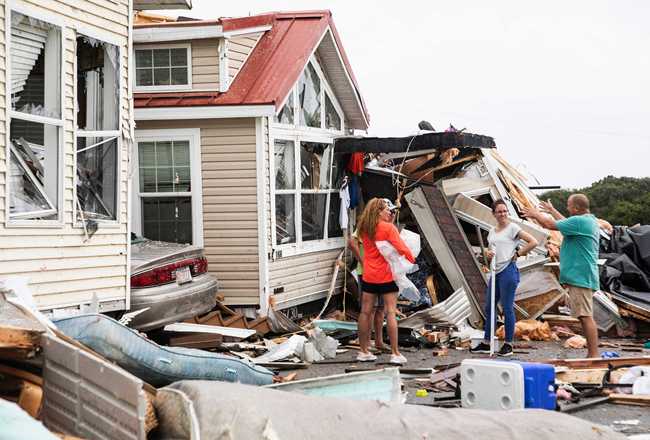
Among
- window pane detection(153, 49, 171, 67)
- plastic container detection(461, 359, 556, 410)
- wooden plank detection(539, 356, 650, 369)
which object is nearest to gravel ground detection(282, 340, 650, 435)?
plastic container detection(461, 359, 556, 410)

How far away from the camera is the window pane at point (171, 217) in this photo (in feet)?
44.9

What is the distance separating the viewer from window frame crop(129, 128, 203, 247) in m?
13.5

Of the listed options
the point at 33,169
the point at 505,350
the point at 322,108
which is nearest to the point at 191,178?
the point at 322,108

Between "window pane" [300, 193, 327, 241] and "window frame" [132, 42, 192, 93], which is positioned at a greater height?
"window frame" [132, 42, 192, 93]

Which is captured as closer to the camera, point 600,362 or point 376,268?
point 600,362

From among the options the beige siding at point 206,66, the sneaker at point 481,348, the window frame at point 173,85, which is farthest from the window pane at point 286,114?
the sneaker at point 481,348

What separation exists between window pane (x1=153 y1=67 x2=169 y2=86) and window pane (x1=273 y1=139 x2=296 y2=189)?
1924mm

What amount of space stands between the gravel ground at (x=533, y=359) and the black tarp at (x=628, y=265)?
1.45 metres

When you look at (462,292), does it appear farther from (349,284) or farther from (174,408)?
(174,408)

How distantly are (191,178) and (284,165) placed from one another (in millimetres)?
1617

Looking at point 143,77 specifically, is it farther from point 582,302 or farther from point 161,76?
point 582,302

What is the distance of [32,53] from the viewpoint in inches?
354

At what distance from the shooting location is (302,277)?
14.8 meters

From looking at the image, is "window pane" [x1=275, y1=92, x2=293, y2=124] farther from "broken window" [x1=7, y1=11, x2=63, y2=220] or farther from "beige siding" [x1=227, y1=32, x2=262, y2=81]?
"broken window" [x1=7, y1=11, x2=63, y2=220]
